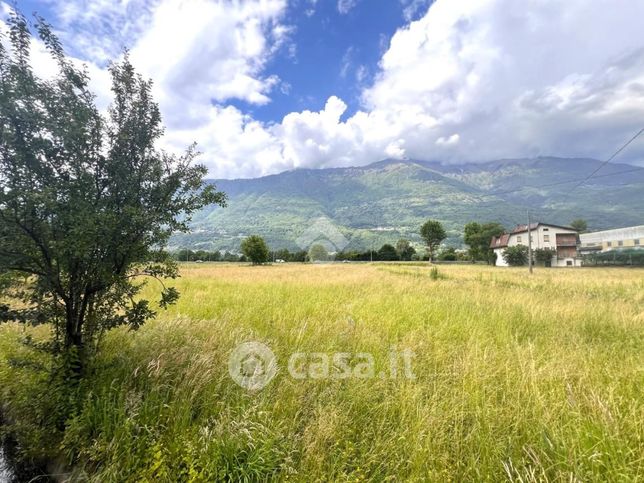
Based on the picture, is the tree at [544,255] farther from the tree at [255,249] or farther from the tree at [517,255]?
the tree at [255,249]

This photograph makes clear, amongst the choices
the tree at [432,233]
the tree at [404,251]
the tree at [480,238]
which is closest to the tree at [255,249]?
the tree at [432,233]

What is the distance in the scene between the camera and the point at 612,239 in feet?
221

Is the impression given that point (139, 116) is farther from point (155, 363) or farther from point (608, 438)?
point (608, 438)

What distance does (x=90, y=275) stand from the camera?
10.0 ft

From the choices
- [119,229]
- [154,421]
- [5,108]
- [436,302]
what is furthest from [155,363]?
[436,302]

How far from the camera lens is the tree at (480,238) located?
70.3m

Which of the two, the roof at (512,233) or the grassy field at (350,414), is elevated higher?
the roof at (512,233)

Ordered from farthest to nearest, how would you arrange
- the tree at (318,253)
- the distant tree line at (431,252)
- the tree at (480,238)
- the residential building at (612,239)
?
the tree at (318,253) → the tree at (480,238) → the residential building at (612,239) → the distant tree line at (431,252)

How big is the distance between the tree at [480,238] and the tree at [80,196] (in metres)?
77.8

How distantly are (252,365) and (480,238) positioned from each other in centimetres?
7920

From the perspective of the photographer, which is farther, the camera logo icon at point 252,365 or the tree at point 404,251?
the tree at point 404,251

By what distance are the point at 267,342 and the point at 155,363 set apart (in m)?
1.46

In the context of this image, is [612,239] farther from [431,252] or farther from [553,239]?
[431,252]

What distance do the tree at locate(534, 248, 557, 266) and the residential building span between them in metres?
17.8
